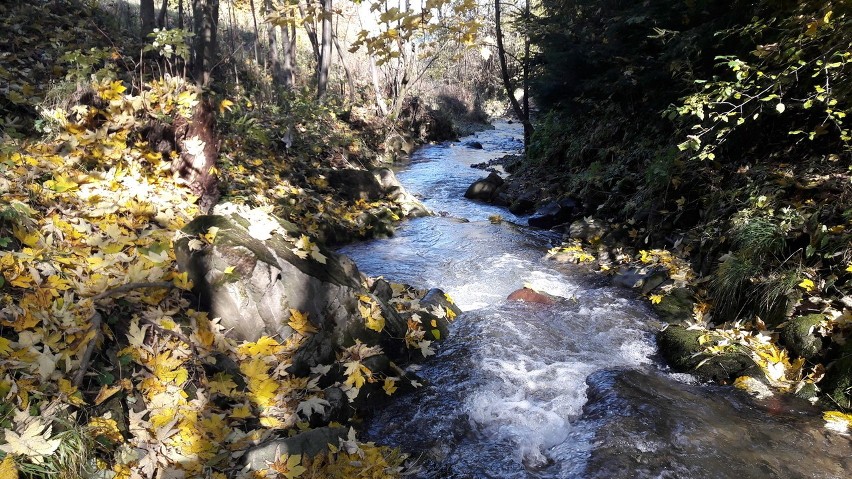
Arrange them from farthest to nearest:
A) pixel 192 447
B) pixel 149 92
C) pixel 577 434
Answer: pixel 149 92
pixel 577 434
pixel 192 447

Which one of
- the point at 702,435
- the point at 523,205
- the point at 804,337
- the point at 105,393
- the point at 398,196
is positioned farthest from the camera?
the point at 523,205

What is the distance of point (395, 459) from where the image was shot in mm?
3299

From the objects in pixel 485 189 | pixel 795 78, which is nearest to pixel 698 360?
pixel 795 78

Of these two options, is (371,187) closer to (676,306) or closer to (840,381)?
(676,306)

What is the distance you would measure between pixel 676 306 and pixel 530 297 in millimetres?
1716

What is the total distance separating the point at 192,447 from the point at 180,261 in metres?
1.51

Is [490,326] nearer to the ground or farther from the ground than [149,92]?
nearer to the ground

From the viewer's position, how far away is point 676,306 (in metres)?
5.49

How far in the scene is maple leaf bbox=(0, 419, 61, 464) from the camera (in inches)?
80.4

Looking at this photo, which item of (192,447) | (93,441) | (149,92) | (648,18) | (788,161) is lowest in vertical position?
(192,447)

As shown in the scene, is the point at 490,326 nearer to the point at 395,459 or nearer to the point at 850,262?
the point at 395,459

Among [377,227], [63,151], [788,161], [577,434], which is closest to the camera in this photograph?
[577,434]

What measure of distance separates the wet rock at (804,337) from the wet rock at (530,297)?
2.47 metres

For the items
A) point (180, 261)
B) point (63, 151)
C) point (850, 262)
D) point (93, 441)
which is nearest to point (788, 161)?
point (850, 262)
